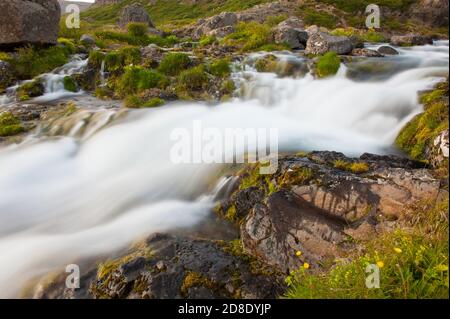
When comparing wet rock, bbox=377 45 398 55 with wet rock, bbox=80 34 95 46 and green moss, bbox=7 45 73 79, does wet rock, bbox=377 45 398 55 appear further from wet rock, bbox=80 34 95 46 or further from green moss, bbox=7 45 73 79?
wet rock, bbox=80 34 95 46

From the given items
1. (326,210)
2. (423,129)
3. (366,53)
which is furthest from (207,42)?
(326,210)

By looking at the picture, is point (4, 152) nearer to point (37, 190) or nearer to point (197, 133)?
point (37, 190)

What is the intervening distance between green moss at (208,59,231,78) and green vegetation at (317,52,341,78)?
3.33 metres

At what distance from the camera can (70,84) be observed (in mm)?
15648

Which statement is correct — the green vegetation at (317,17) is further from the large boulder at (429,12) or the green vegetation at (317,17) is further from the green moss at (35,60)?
the green moss at (35,60)

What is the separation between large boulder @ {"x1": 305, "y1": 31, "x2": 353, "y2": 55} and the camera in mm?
16656

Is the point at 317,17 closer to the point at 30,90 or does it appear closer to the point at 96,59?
the point at 96,59

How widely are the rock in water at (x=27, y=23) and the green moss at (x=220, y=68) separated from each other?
8.45 meters

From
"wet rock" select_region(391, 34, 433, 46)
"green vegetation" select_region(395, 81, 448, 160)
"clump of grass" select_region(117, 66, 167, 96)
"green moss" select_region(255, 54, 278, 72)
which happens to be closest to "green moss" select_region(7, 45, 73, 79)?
"clump of grass" select_region(117, 66, 167, 96)

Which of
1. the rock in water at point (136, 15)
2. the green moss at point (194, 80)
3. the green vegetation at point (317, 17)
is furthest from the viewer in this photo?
the green vegetation at point (317, 17)

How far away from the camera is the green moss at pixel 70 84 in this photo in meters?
15.5

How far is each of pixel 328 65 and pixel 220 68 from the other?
12.9ft

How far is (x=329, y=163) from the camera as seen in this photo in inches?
254

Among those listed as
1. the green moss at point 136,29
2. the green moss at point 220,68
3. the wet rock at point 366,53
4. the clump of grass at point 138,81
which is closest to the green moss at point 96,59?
the clump of grass at point 138,81
